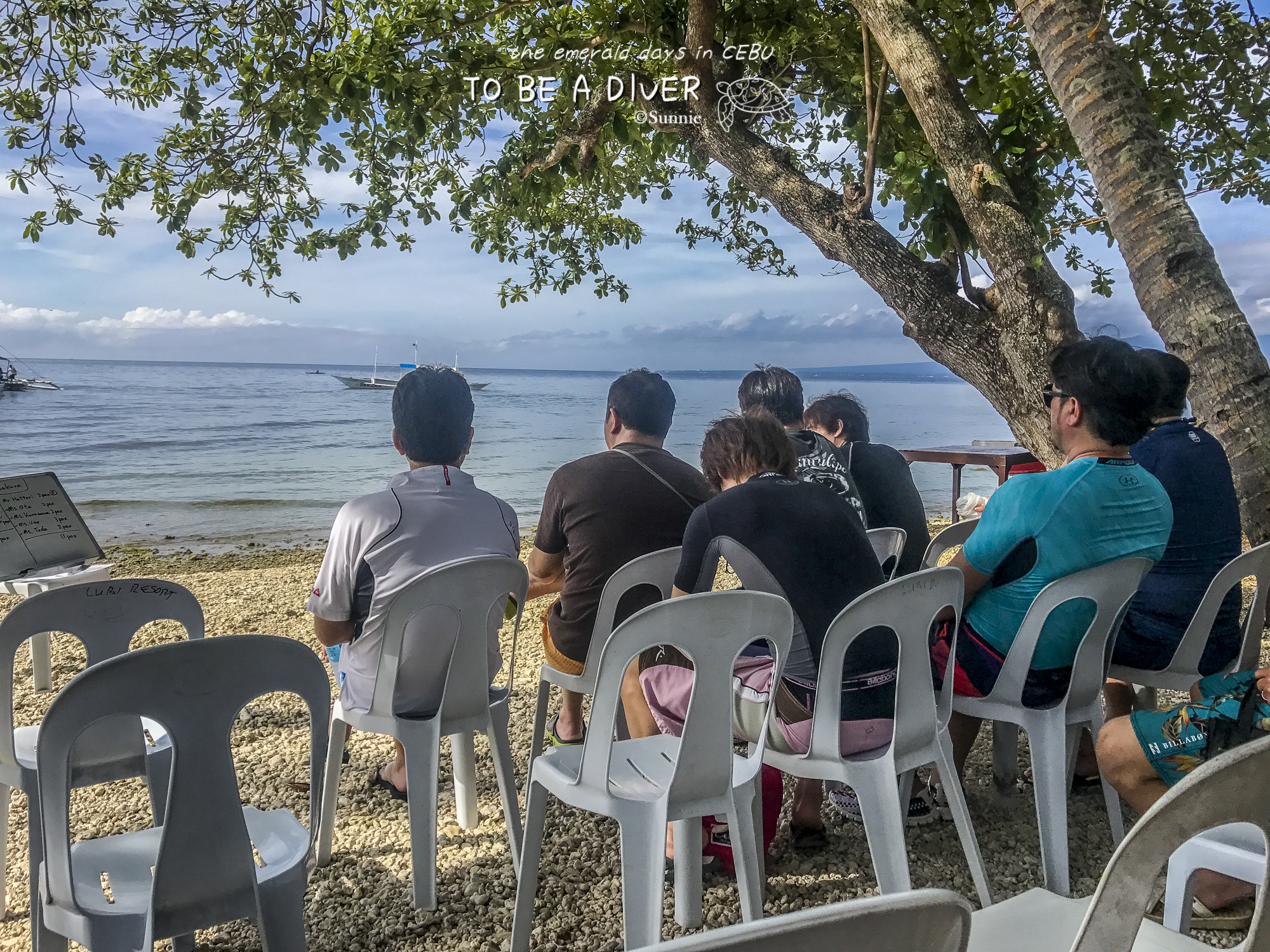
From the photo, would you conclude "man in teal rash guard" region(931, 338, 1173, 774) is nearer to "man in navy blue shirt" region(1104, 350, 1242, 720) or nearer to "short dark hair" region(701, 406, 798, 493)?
"man in navy blue shirt" region(1104, 350, 1242, 720)

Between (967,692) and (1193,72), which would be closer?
(967,692)

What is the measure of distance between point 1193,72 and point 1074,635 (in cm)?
527

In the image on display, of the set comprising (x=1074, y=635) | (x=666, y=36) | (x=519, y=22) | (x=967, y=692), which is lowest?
(x=967, y=692)

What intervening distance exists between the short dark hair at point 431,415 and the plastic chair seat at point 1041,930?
181cm

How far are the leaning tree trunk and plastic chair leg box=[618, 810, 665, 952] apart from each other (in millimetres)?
3555

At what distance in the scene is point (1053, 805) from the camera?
7.88ft

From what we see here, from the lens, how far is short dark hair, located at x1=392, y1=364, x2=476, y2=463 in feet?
8.45

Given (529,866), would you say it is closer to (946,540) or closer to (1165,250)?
(946,540)

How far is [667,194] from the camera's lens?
10.7 meters

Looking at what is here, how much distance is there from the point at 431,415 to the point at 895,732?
5.05 ft

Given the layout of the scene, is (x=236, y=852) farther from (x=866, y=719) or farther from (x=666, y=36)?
(x=666, y=36)

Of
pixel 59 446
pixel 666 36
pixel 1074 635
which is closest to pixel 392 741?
pixel 1074 635

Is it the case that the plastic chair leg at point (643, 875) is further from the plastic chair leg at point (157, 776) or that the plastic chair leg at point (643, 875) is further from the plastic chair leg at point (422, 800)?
the plastic chair leg at point (157, 776)

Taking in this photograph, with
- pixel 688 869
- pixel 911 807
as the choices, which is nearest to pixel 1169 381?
pixel 911 807
